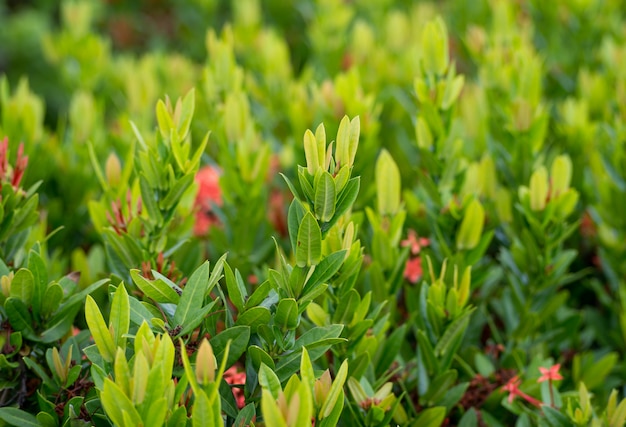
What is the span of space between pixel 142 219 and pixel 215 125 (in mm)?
737

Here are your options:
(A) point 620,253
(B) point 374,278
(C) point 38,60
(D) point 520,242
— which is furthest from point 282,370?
(C) point 38,60

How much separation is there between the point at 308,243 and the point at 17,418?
784 mm

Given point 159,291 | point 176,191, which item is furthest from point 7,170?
point 159,291

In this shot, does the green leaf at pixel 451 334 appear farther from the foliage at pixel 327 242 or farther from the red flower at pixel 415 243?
the red flower at pixel 415 243

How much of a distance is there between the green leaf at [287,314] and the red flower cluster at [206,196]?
1.16 metres

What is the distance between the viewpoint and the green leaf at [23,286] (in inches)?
66.4

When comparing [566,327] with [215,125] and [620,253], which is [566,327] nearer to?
[620,253]

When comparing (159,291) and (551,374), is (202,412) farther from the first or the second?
(551,374)

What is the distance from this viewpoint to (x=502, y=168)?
102 inches

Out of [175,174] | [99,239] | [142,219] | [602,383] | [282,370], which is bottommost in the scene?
[602,383]

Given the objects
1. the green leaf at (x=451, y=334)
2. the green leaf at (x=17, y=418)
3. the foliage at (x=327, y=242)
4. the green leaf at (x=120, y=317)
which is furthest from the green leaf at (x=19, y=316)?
the green leaf at (x=451, y=334)

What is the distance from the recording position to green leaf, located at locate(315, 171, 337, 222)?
1.55 m

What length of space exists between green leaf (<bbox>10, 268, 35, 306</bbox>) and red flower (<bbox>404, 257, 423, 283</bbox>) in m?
1.15

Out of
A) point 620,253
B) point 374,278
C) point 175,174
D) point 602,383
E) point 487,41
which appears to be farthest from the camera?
point 487,41
